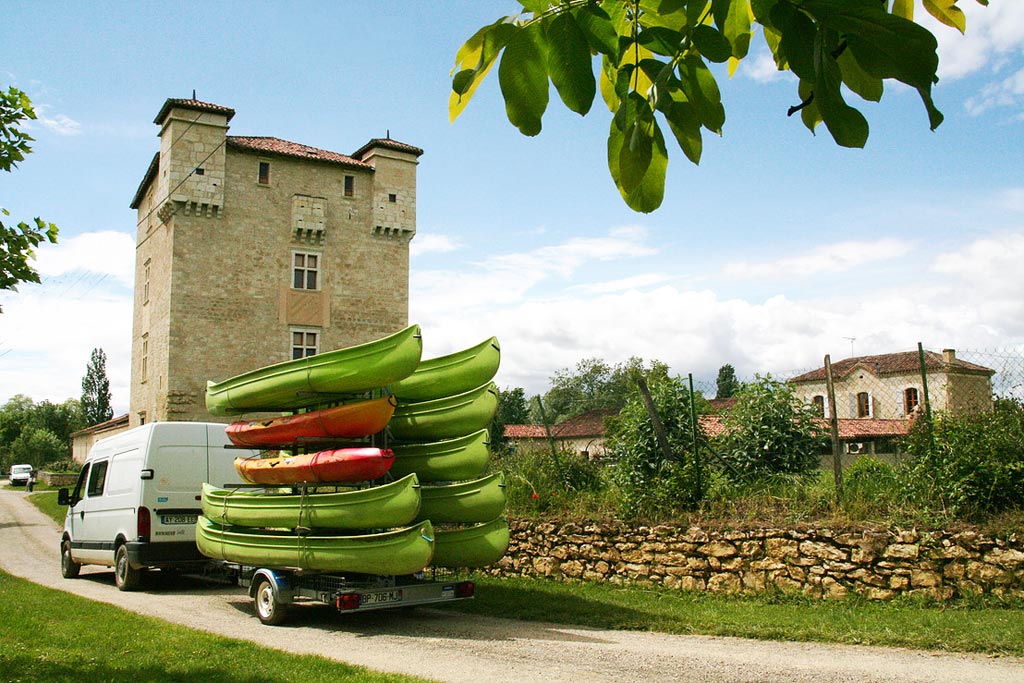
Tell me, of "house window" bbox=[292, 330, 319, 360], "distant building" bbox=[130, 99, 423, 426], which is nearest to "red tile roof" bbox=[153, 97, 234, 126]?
"distant building" bbox=[130, 99, 423, 426]

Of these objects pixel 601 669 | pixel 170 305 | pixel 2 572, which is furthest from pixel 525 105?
pixel 170 305

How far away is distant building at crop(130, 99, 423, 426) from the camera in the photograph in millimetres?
32094

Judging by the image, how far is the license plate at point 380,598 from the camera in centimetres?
935

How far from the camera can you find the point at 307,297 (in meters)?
34.6

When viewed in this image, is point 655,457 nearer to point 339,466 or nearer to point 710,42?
point 339,466

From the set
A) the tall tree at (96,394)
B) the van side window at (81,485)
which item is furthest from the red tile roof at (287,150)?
the tall tree at (96,394)

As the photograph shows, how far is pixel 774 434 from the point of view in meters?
12.0

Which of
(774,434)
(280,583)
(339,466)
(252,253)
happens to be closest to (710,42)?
(339,466)

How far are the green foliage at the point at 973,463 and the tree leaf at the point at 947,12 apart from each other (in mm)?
9169

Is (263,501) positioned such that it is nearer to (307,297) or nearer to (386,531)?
(386,531)

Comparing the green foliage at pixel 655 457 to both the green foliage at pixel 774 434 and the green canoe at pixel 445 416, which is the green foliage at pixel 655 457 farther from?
the green canoe at pixel 445 416

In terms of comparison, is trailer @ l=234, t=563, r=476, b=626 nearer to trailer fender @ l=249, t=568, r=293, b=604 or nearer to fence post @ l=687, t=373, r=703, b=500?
trailer fender @ l=249, t=568, r=293, b=604

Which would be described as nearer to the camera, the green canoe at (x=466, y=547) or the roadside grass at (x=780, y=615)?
the roadside grass at (x=780, y=615)

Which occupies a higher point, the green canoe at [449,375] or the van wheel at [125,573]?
the green canoe at [449,375]
